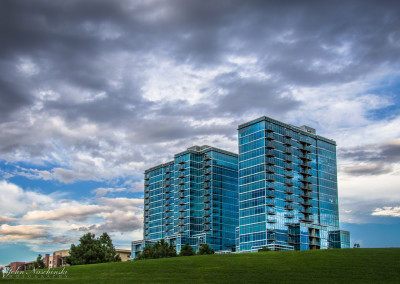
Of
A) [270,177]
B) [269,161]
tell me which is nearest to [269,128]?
[269,161]

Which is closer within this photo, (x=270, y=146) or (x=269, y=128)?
(x=270, y=146)

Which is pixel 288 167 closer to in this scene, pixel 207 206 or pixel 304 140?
pixel 304 140

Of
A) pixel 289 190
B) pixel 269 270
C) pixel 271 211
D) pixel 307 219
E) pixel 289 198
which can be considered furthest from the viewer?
pixel 307 219

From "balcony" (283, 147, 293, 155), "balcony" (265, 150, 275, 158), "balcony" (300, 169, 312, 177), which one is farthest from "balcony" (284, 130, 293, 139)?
"balcony" (300, 169, 312, 177)

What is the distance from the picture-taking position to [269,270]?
55.4 m

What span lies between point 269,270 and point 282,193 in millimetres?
100094

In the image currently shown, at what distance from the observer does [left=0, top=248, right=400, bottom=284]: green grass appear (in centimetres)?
4934

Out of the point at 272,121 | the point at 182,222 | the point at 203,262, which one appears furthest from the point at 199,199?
the point at 203,262

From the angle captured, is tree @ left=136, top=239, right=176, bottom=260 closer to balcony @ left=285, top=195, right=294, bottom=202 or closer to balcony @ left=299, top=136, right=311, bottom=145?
balcony @ left=285, top=195, right=294, bottom=202

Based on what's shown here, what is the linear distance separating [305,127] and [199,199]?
153ft

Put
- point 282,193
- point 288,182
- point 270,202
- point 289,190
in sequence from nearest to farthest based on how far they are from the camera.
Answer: point 270,202, point 282,193, point 289,190, point 288,182

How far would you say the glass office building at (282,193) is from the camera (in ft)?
488

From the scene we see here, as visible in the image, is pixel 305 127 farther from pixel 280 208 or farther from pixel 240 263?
pixel 240 263

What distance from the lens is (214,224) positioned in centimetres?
17862
